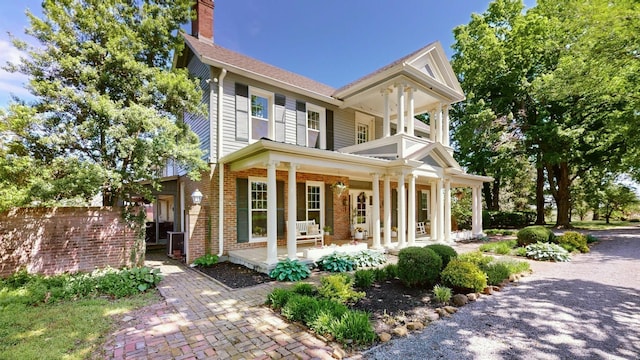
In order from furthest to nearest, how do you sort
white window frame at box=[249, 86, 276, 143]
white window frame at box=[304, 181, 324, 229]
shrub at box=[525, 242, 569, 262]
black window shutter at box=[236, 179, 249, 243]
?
1. white window frame at box=[304, 181, 324, 229]
2. white window frame at box=[249, 86, 276, 143]
3. black window shutter at box=[236, 179, 249, 243]
4. shrub at box=[525, 242, 569, 262]

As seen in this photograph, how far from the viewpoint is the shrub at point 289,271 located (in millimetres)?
6672

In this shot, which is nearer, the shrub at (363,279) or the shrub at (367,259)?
A: the shrub at (363,279)

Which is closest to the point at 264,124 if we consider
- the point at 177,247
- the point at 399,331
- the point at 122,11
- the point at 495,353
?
the point at 122,11

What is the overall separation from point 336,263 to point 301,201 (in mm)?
3357

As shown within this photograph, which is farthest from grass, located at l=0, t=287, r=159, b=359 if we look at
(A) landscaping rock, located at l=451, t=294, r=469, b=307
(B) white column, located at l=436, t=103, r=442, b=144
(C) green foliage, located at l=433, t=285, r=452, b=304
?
(B) white column, located at l=436, t=103, r=442, b=144

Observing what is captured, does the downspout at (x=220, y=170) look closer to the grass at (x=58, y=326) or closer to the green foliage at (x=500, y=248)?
the grass at (x=58, y=326)

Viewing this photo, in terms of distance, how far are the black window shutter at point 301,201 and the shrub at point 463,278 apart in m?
5.66

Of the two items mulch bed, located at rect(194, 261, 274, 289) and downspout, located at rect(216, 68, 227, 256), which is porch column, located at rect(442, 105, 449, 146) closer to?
downspout, located at rect(216, 68, 227, 256)

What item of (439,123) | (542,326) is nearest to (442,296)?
(542,326)

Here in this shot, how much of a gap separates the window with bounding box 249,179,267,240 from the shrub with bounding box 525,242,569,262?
919cm

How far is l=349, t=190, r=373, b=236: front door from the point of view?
12.2m

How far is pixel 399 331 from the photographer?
12.5 ft

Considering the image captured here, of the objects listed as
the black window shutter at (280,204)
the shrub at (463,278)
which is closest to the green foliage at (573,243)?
the shrub at (463,278)

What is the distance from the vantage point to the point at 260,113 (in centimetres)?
976
